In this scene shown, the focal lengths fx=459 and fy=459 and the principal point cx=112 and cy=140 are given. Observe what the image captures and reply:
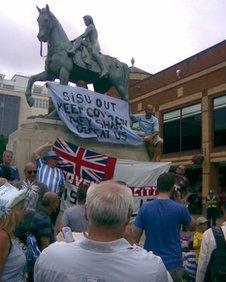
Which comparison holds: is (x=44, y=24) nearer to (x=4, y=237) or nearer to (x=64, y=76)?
(x=64, y=76)

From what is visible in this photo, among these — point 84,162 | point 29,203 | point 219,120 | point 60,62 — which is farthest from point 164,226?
point 219,120

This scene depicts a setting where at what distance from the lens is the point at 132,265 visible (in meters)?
1.99

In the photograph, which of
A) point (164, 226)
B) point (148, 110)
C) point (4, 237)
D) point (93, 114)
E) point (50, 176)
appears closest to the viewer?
point (4, 237)

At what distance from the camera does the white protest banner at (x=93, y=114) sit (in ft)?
31.3

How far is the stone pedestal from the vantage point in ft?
29.8

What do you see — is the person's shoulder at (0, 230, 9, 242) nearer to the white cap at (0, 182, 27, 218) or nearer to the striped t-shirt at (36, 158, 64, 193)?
the white cap at (0, 182, 27, 218)

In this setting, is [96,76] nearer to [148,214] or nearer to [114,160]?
[114,160]

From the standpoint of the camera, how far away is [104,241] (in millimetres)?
2023

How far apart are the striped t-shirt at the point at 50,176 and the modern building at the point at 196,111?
2006cm

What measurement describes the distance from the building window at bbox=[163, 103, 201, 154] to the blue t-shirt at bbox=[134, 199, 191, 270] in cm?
2510

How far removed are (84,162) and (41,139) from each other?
1.01 metres

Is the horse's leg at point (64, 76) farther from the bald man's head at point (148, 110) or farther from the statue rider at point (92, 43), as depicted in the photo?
the bald man's head at point (148, 110)

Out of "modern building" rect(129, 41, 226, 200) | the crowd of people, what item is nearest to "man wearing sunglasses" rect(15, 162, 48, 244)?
the crowd of people

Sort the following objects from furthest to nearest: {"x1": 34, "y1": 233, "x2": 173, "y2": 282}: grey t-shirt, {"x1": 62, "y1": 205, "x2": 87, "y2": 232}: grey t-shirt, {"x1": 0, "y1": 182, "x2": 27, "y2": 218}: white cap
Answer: {"x1": 62, "y1": 205, "x2": 87, "y2": 232}: grey t-shirt, {"x1": 0, "y1": 182, "x2": 27, "y2": 218}: white cap, {"x1": 34, "y1": 233, "x2": 173, "y2": 282}: grey t-shirt
